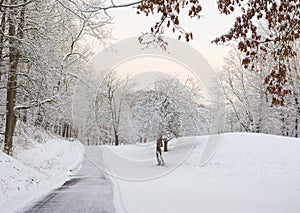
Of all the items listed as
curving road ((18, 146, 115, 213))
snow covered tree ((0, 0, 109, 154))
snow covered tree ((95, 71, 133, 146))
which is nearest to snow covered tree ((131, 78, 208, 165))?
snow covered tree ((0, 0, 109, 154))

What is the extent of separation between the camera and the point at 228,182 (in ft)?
44.4

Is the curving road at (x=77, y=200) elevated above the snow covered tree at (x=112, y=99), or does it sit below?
below

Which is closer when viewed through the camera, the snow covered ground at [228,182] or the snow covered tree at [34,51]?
the snow covered ground at [228,182]

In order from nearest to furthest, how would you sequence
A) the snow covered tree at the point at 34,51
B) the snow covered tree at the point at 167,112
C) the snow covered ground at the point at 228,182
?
the snow covered ground at the point at 228,182 → the snow covered tree at the point at 34,51 → the snow covered tree at the point at 167,112

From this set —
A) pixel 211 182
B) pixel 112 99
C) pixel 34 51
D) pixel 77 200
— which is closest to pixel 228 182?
pixel 211 182

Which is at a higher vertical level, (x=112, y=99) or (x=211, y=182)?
(x=112, y=99)

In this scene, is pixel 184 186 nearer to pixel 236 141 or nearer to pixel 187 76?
pixel 236 141

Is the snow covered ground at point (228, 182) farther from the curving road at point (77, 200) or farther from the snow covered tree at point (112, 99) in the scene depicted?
the snow covered tree at point (112, 99)

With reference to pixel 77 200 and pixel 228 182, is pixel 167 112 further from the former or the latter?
pixel 77 200

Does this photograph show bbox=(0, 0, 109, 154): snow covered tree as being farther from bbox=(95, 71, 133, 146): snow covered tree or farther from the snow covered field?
bbox=(95, 71, 133, 146): snow covered tree

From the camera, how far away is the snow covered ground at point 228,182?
346 inches

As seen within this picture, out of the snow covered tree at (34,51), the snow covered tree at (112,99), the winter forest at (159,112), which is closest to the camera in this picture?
the winter forest at (159,112)

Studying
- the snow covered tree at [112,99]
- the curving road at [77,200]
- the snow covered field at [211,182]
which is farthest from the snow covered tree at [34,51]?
the snow covered tree at [112,99]

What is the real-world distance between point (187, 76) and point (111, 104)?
2684 centimetres
